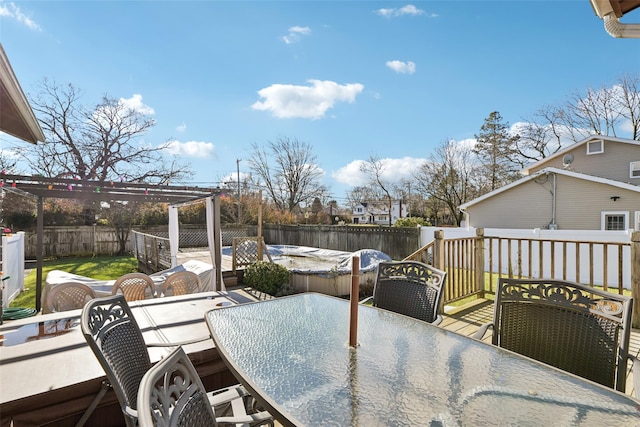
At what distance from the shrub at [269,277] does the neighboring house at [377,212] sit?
21.3m

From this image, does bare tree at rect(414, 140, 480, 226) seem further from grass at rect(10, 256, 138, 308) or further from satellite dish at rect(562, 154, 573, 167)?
grass at rect(10, 256, 138, 308)

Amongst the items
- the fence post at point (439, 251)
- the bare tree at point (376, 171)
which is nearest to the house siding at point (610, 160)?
the fence post at point (439, 251)

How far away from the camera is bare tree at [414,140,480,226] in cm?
1962

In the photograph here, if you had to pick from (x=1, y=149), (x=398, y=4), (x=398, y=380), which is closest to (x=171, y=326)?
(x=398, y=380)

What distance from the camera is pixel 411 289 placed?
2498 mm

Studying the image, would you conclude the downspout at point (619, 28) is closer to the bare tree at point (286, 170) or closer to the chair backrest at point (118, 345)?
the chair backrest at point (118, 345)

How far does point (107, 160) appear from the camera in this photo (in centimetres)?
1505

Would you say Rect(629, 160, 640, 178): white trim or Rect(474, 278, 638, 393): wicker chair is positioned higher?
Rect(629, 160, 640, 178): white trim

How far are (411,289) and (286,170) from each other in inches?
890

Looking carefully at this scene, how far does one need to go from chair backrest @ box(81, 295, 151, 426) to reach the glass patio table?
0.37 m

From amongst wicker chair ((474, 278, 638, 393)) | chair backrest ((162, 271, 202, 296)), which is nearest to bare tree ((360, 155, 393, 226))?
chair backrest ((162, 271, 202, 296))

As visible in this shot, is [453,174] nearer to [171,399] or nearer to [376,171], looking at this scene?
[376,171]

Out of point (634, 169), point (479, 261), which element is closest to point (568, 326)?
point (479, 261)

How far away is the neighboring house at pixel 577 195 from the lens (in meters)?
9.54
